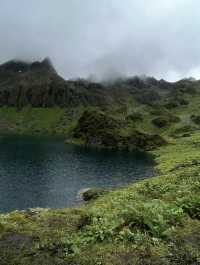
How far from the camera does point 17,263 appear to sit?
21922mm

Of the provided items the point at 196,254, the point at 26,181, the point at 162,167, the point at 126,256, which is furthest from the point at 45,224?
the point at 162,167

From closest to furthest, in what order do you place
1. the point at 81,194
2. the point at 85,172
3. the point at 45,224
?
the point at 45,224
the point at 81,194
the point at 85,172

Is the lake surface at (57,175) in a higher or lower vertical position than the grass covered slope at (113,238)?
lower

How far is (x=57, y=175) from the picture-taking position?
13750 cm

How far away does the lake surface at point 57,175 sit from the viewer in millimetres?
99062

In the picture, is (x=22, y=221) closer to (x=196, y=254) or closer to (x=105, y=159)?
(x=196, y=254)

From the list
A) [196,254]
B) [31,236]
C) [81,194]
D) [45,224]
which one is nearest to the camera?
[196,254]

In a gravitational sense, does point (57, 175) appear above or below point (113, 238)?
below

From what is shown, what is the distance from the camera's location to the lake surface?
3900 inches

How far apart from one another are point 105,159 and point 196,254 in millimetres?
165137

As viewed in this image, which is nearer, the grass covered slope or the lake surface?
the grass covered slope

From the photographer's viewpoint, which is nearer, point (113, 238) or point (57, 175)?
point (113, 238)

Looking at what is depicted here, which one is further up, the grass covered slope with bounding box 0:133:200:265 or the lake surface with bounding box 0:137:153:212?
the grass covered slope with bounding box 0:133:200:265

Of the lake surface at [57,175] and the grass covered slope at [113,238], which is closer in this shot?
the grass covered slope at [113,238]
